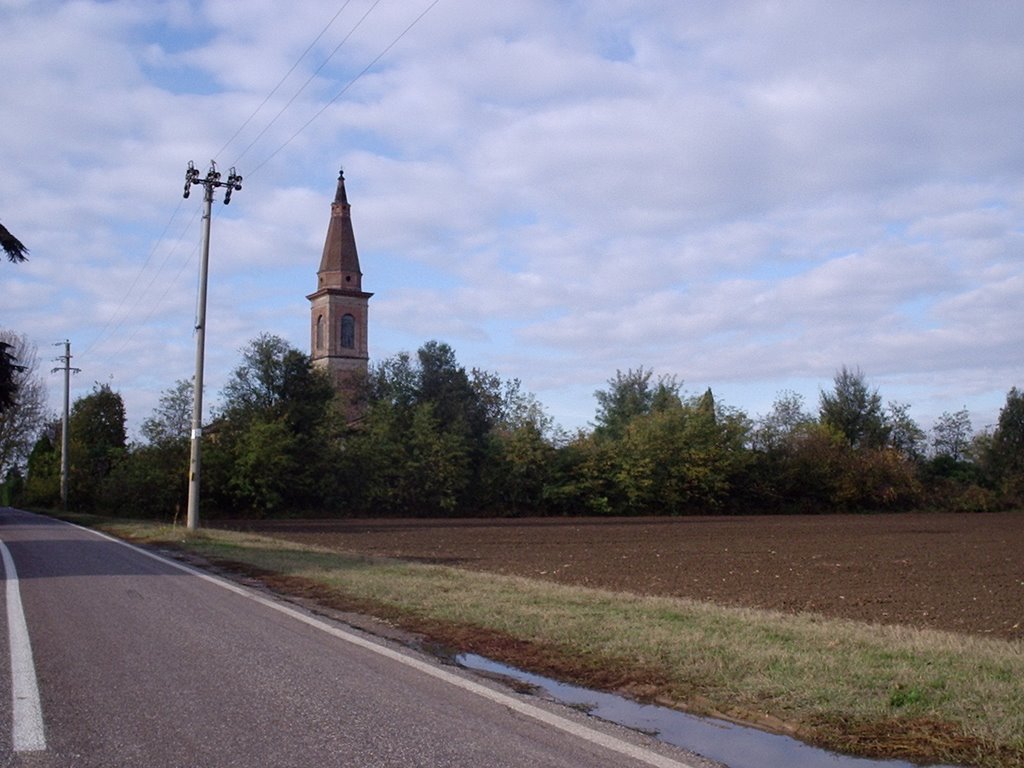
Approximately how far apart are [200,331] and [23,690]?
2464 cm

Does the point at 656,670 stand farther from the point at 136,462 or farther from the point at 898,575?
the point at 136,462

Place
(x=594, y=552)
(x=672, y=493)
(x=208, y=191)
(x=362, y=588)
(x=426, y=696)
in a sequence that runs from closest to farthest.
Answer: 1. (x=426, y=696)
2. (x=362, y=588)
3. (x=594, y=552)
4. (x=208, y=191)
5. (x=672, y=493)

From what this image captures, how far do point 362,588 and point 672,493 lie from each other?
57775mm

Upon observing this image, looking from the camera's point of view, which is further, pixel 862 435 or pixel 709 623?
pixel 862 435

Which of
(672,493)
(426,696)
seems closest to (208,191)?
(426,696)

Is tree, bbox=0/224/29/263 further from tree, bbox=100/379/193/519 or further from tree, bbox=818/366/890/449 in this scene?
tree, bbox=818/366/890/449

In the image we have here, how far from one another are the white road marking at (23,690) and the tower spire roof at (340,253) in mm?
86519

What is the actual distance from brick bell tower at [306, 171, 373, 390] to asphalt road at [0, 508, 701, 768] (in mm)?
85841

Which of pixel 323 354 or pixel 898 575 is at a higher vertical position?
pixel 323 354

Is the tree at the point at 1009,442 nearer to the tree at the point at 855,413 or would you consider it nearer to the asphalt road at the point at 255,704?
the tree at the point at 855,413

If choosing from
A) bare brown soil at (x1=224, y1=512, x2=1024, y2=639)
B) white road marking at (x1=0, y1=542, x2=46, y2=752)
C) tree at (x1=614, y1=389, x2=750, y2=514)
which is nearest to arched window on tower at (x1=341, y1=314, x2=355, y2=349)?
tree at (x1=614, y1=389, x2=750, y2=514)

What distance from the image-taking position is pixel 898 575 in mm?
21406

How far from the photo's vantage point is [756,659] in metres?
9.00

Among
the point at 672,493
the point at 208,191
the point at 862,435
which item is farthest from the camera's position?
the point at 862,435
